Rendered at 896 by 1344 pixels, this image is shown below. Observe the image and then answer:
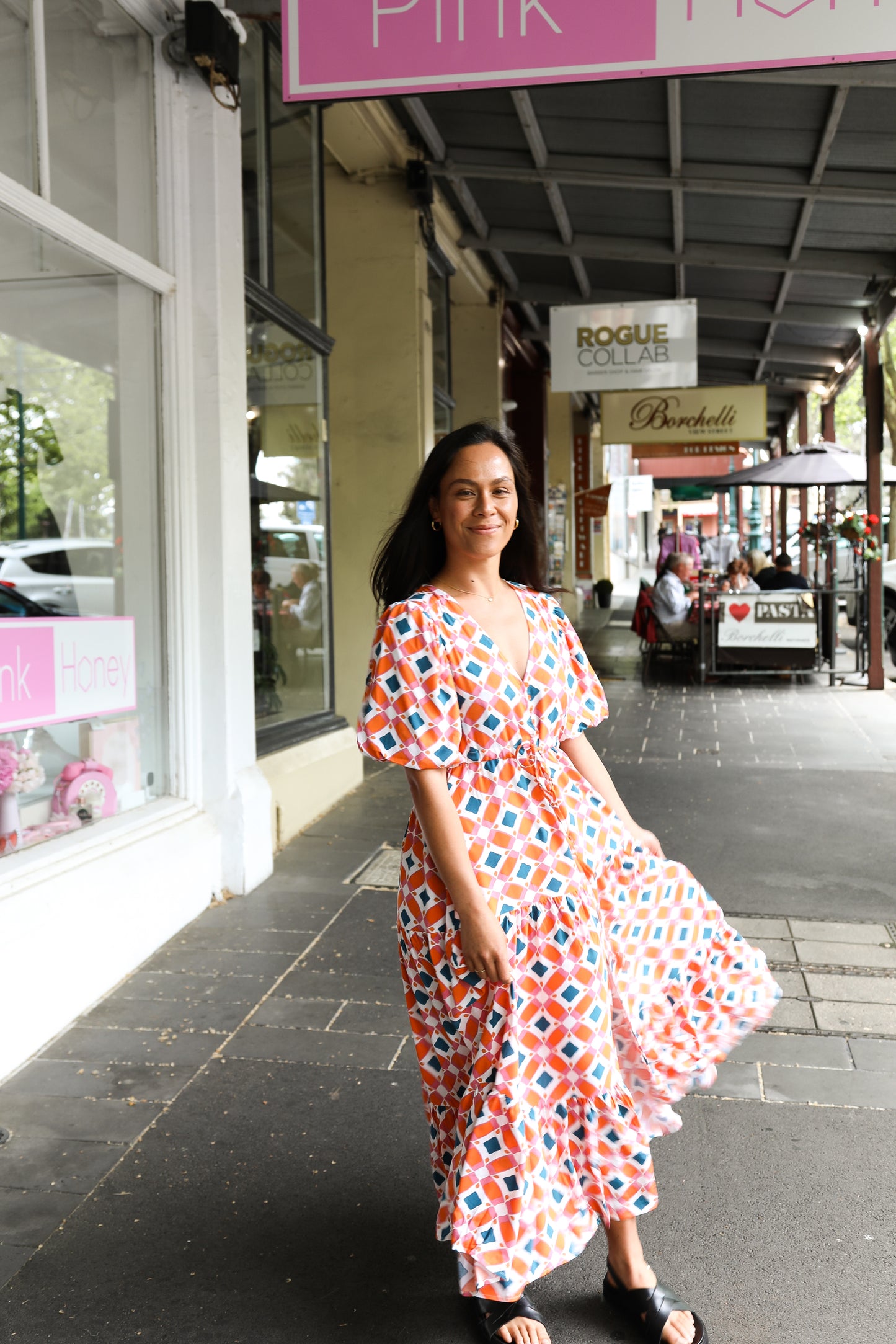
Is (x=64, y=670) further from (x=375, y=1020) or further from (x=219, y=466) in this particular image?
(x=375, y=1020)

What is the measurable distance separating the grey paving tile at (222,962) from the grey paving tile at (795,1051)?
1.64 metres

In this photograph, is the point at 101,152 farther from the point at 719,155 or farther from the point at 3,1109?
the point at 719,155

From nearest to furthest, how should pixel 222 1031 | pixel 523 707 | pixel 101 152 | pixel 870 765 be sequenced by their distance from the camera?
1. pixel 523 707
2. pixel 222 1031
3. pixel 101 152
4. pixel 870 765

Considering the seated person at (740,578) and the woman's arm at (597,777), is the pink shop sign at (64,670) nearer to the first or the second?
the woman's arm at (597,777)

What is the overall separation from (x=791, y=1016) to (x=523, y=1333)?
1848 mm

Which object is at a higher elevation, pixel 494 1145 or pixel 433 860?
pixel 433 860

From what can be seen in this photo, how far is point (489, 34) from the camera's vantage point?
3107 mm

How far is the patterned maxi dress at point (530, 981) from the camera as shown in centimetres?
201

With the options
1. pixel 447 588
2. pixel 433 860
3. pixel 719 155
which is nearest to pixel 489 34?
pixel 447 588

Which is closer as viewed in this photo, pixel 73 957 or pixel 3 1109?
pixel 3 1109

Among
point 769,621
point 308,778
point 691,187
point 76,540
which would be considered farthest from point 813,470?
point 76,540

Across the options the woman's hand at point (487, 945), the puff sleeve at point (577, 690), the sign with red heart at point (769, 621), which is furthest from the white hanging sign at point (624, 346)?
the woman's hand at point (487, 945)

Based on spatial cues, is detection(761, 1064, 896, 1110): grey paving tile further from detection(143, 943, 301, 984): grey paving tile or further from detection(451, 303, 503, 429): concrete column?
detection(451, 303, 503, 429): concrete column

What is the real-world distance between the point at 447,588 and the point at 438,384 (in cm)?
857
